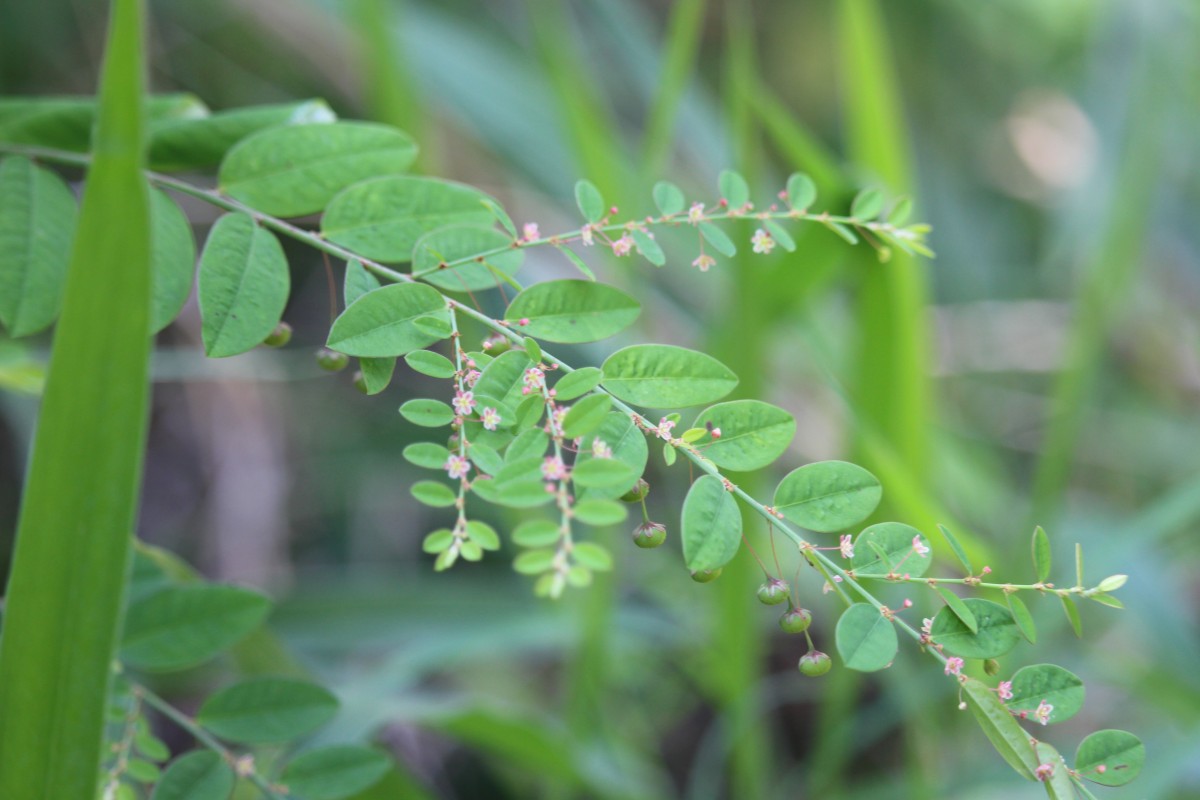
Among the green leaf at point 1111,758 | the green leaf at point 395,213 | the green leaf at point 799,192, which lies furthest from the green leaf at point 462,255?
the green leaf at point 1111,758

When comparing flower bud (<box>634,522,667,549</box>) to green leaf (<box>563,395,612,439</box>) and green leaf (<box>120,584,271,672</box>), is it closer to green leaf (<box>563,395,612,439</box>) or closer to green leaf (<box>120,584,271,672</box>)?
green leaf (<box>563,395,612,439</box>)

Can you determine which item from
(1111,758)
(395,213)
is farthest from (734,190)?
(1111,758)

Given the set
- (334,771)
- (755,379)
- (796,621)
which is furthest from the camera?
(755,379)

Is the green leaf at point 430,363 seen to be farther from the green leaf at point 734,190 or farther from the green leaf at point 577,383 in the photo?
the green leaf at point 734,190

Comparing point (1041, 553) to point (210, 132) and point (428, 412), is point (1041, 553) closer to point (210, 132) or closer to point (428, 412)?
point (428, 412)

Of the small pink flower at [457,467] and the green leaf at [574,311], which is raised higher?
the green leaf at [574,311]

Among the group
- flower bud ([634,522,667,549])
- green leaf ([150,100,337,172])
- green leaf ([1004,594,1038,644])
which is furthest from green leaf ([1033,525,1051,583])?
green leaf ([150,100,337,172])
